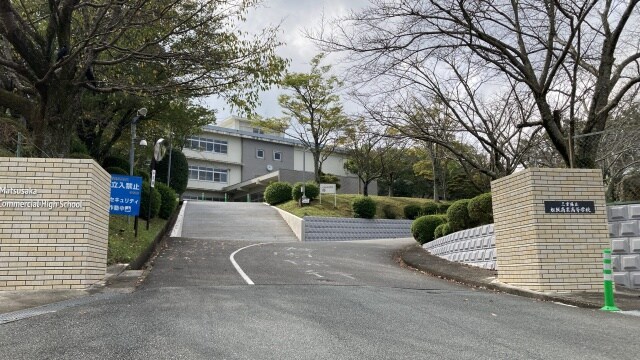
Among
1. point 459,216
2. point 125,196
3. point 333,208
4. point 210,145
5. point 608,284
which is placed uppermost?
point 210,145

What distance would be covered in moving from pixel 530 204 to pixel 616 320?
3.20 metres

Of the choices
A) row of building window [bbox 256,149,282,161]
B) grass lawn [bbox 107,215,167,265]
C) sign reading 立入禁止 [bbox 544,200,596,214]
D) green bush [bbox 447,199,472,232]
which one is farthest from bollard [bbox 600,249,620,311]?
row of building window [bbox 256,149,282,161]

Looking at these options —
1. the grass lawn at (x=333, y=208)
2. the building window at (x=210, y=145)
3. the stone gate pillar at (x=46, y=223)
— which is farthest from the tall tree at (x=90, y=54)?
the building window at (x=210, y=145)

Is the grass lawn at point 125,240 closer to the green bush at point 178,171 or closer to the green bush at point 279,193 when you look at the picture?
the green bush at point 178,171

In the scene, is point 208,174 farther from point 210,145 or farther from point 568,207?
point 568,207

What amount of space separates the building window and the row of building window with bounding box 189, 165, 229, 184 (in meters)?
2.20

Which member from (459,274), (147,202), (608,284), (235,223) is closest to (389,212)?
(235,223)

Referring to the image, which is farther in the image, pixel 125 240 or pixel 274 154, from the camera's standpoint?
pixel 274 154

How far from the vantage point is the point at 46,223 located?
871 centimetres

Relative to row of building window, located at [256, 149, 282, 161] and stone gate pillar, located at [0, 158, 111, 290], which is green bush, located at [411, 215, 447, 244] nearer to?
stone gate pillar, located at [0, 158, 111, 290]

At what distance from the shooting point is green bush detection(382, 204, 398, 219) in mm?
35938

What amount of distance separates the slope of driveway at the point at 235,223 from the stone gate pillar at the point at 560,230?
625 inches

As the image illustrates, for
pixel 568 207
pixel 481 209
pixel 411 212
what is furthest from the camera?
pixel 411 212

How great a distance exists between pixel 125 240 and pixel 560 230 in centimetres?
1121
